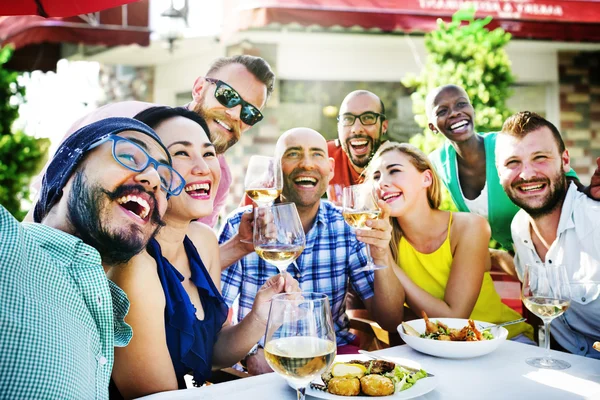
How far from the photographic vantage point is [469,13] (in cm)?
464

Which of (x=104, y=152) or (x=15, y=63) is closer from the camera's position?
(x=104, y=152)

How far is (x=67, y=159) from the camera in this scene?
56.3 inches

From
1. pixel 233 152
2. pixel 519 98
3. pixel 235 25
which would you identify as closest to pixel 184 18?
pixel 235 25

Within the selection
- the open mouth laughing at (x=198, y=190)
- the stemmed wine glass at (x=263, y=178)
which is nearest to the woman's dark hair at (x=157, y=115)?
the open mouth laughing at (x=198, y=190)

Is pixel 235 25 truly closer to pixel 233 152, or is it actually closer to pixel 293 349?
pixel 233 152

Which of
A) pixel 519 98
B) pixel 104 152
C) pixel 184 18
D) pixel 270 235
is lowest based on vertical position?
pixel 270 235

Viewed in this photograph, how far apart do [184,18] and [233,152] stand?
5.46ft

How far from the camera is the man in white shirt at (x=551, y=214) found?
2.42 m

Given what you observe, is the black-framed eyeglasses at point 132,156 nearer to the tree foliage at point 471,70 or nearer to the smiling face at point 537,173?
the smiling face at point 537,173

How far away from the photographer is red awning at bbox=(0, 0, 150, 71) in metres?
5.34

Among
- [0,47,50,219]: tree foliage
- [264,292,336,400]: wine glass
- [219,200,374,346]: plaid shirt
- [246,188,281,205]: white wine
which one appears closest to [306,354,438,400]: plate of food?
[264,292,336,400]: wine glass

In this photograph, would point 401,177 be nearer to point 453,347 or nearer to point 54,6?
point 453,347

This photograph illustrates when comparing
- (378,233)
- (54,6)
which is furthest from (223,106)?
(378,233)

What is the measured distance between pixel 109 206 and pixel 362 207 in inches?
47.4
